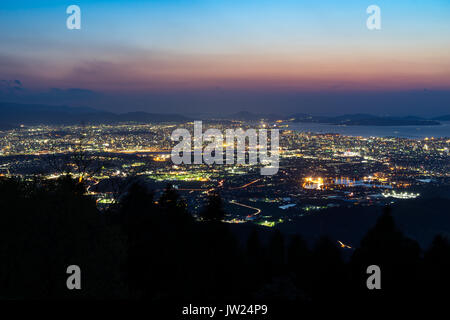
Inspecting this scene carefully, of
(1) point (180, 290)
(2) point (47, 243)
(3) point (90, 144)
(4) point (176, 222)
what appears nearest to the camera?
(2) point (47, 243)

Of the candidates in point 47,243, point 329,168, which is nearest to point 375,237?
point 47,243

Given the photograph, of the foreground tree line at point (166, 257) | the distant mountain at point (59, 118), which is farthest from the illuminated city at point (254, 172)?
the distant mountain at point (59, 118)

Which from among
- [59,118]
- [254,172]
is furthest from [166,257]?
[59,118]

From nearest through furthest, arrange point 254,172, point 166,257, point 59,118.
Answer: point 166,257
point 254,172
point 59,118

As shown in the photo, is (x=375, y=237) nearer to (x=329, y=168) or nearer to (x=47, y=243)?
(x=47, y=243)

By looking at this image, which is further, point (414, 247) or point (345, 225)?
point (345, 225)

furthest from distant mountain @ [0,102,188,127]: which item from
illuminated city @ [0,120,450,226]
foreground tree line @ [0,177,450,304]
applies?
foreground tree line @ [0,177,450,304]

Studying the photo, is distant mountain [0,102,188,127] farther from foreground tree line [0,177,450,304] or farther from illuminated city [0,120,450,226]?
foreground tree line [0,177,450,304]

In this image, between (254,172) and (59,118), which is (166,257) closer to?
(254,172)
